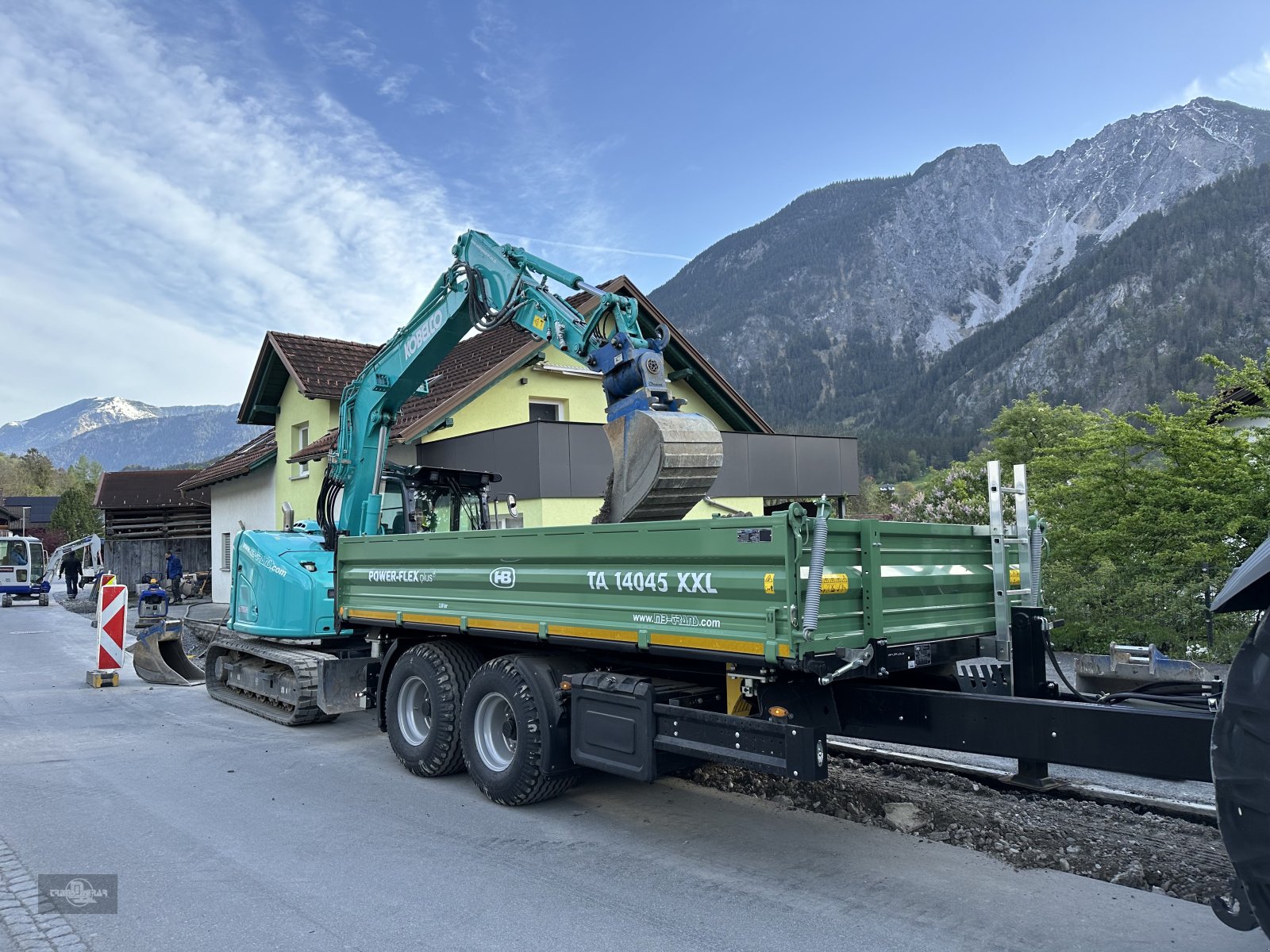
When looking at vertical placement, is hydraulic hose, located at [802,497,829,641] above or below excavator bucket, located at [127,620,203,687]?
above

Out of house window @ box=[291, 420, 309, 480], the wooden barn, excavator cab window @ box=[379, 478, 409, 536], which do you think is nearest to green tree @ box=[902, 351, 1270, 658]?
excavator cab window @ box=[379, 478, 409, 536]

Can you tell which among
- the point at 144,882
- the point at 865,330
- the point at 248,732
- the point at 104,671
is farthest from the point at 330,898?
the point at 865,330

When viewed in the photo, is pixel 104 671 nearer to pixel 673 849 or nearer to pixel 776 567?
pixel 673 849

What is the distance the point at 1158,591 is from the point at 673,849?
9.46 meters

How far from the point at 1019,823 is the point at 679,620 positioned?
2578mm

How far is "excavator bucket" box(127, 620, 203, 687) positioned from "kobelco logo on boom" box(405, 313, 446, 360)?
624cm

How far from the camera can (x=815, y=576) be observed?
175 inches

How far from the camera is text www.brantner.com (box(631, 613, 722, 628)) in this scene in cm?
493

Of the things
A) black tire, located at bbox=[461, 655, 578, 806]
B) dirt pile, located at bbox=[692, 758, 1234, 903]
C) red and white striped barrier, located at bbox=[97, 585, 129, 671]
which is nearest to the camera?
dirt pile, located at bbox=[692, 758, 1234, 903]

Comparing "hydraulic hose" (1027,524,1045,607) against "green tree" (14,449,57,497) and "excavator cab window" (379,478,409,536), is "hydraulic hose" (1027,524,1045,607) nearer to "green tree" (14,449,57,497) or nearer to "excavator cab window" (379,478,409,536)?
"excavator cab window" (379,478,409,536)

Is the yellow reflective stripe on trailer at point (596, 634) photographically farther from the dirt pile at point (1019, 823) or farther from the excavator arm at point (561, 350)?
the dirt pile at point (1019, 823)

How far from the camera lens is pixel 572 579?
5.88 metres

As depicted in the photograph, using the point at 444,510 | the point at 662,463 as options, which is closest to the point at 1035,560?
the point at 662,463

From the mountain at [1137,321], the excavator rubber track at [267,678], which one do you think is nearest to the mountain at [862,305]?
the mountain at [1137,321]
